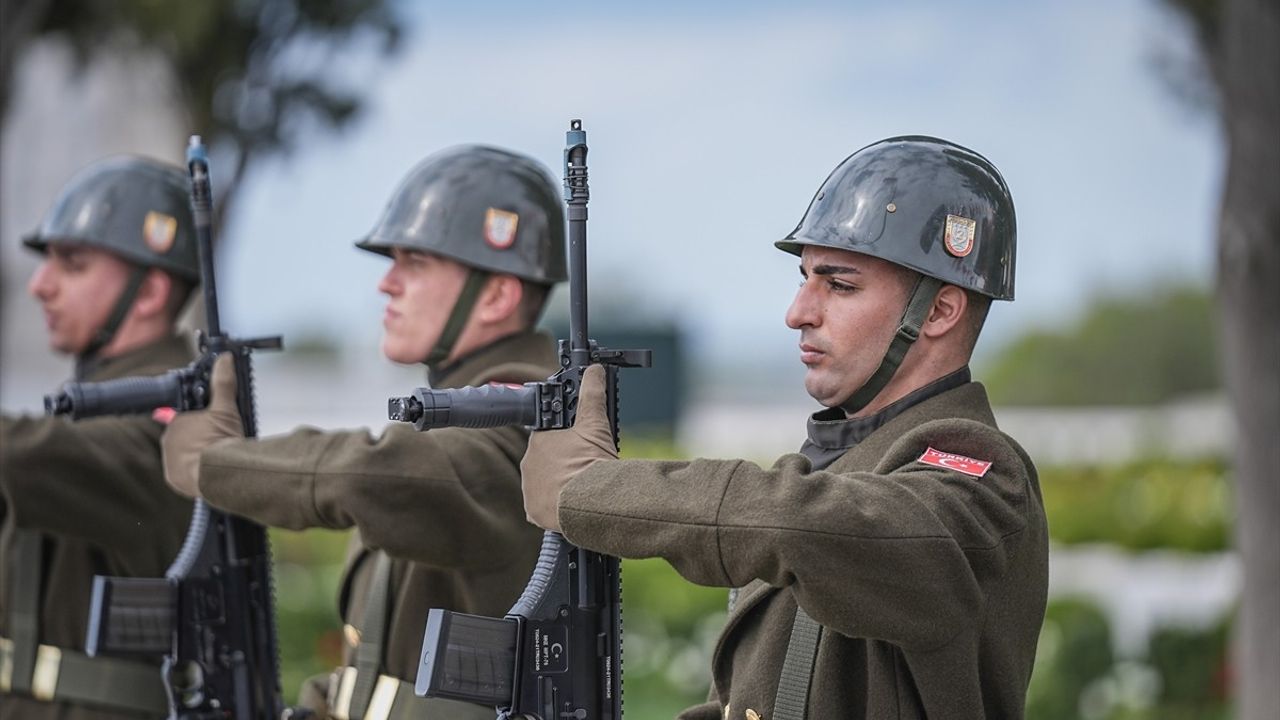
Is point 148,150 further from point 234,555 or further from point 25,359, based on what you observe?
point 234,555

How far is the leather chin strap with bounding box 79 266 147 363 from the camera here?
5.42 m

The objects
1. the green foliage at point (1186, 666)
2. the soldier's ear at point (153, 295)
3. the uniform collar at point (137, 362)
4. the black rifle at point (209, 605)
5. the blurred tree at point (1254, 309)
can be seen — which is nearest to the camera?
the black rifle at point (209, 605)

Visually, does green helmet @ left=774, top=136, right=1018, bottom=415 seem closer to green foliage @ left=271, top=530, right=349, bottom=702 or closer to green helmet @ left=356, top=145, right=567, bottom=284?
green helmet @ left=356, top=145, right=567, bottom=284

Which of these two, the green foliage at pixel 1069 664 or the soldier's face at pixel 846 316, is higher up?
the soldier's face at pixel 846 316

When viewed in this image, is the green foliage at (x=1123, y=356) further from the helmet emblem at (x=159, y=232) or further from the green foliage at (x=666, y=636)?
the helmet emblem at (x=159, y=232)

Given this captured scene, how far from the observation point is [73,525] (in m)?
4.93

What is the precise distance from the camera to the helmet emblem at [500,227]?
4.50 meters

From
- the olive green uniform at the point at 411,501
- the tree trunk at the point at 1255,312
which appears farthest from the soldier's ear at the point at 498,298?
the tree trunk at the point at 1255,312

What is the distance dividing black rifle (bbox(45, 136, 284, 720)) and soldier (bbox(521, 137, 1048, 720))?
1.68 m

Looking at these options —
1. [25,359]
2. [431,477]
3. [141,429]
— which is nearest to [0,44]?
[141,429]

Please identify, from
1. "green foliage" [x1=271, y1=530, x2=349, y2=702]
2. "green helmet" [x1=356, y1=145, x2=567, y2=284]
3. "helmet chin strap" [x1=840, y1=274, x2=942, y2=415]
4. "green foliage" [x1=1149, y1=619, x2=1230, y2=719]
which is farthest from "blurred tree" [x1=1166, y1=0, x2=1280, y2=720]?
"green foliage" [x1=271, y1=530, x2=349, y2=702]

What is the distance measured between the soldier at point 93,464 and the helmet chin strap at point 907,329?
2.51 m

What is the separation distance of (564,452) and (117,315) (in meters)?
2.66

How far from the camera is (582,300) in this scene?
338cm
